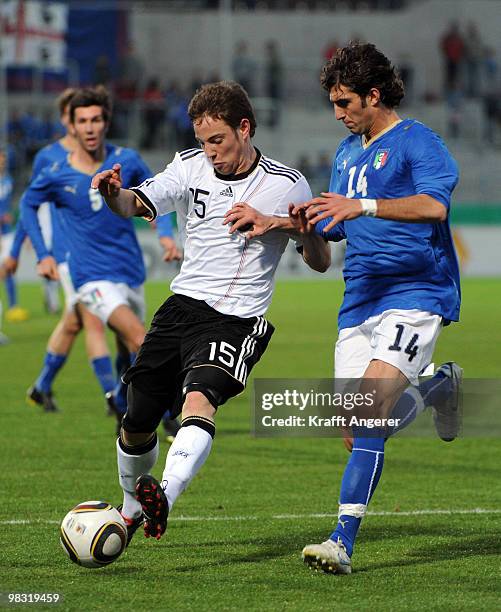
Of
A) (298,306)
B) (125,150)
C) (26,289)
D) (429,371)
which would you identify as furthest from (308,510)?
(26,289)

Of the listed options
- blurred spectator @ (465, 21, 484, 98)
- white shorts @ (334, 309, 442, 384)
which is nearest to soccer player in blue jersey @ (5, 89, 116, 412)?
white shorts @ (334, 309, 442, 384)

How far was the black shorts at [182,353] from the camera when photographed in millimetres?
5848

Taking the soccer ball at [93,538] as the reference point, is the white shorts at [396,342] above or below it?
above

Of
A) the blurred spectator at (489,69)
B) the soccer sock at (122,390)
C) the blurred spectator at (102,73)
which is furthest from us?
the blurred spectator at (489,69)

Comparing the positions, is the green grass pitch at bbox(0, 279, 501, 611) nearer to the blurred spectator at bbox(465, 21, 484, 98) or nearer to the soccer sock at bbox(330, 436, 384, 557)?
the soccer sock at bbox(330, 436, 384, 557)

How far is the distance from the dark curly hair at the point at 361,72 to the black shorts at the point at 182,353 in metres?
1.16

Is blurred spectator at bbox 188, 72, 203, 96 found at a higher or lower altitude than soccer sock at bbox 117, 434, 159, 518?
lower

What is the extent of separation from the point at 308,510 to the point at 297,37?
3282 centimetres

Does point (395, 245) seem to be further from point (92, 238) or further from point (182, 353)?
point (92, 238)

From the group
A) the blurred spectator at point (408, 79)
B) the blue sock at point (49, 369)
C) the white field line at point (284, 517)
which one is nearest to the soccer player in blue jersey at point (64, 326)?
the blue sock at point (49, 369)

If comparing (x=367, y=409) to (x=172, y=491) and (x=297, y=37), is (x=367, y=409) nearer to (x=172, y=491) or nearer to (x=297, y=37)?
(x=172, y=491)

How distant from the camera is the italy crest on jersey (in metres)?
5.86

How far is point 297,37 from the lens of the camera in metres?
38.8

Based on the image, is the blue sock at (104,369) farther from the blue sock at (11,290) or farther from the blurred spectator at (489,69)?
the blurred spectator at (489,69)
